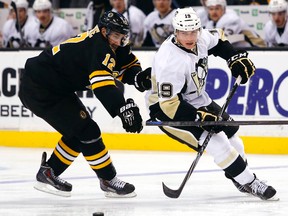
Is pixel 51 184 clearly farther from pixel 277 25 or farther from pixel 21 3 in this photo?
pixel 21 3

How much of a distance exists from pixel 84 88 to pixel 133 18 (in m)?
3.61

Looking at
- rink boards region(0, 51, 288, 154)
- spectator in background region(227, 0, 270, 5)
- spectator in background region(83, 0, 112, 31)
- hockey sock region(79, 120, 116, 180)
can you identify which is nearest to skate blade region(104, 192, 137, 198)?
hockey sock region(79, 120, 116, 180)

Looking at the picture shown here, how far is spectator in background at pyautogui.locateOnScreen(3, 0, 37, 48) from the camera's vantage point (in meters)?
9.93

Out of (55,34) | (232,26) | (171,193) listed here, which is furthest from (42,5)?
(171,193)

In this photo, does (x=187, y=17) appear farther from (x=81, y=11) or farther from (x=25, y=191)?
(x=81, y=11)

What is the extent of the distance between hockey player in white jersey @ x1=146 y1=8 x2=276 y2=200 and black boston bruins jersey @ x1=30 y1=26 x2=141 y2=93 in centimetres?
26

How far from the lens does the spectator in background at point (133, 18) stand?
30.8 feet

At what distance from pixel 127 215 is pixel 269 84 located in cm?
340

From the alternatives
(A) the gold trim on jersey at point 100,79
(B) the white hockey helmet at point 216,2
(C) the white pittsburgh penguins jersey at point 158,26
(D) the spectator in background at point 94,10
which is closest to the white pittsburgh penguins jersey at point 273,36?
(B) the white hockey helmet at point 216,2

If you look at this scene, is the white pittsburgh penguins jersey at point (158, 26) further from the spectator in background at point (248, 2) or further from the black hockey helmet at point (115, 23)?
the black hockey helmet at point (115, 23)

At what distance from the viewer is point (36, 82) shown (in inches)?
234

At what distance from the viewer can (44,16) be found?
984cm

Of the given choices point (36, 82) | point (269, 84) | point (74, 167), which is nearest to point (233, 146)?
point (36, 82)

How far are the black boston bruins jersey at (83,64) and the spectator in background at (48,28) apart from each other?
365 cm
